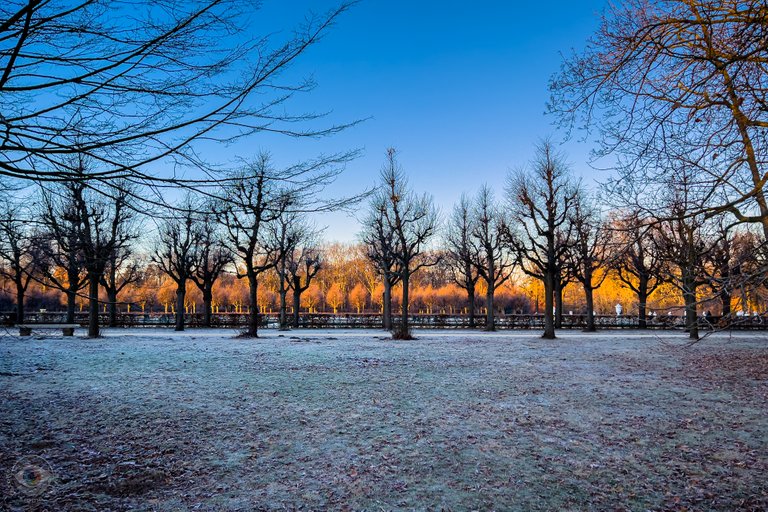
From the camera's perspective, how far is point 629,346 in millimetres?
17812

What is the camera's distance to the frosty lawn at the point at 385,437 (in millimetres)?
4336

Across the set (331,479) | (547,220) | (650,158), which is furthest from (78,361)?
(547,220)

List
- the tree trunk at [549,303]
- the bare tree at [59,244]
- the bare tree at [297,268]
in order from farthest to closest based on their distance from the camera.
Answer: the bare tree at [297,268] → the tree trunk at [549,303] → the bare tree at [59,244]

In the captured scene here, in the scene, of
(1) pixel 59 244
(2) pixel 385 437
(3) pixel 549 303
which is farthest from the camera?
(3) pixel 549 303

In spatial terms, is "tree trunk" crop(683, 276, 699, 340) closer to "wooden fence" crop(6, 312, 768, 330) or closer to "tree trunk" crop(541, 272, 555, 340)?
"tree trunk" crop(541, 272, 555, 340)

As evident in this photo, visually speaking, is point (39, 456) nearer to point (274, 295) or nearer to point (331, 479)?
point (331, 479)

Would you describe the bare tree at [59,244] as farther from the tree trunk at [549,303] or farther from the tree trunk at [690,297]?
the tree trunk at [549,303]

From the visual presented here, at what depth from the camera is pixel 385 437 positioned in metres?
6.06

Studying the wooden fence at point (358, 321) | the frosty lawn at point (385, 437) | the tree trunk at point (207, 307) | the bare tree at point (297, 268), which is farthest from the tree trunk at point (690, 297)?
the tree trunk at point (207, 307)

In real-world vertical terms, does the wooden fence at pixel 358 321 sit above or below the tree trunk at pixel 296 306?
below

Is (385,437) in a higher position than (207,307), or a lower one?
lower

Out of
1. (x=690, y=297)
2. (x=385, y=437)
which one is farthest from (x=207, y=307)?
(x=690, y=297)

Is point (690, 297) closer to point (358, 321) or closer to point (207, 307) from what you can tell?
point (358, 321)

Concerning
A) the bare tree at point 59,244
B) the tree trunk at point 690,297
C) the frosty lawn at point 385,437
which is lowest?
the frosty lawn at point 385,437
